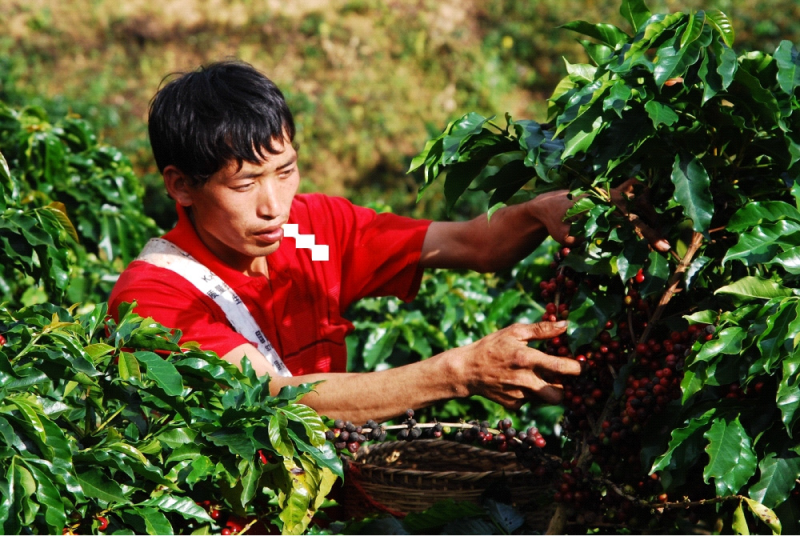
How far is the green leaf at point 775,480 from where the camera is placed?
177cm

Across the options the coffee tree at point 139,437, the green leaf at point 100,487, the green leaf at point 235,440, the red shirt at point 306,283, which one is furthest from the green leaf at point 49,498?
the red shirt at point 306,283

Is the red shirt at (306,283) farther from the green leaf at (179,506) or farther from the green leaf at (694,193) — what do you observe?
the green leaf at (694,193)

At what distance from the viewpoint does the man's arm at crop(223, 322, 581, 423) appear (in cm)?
212

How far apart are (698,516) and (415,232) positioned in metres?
1.23

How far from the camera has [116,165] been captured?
13.1ft

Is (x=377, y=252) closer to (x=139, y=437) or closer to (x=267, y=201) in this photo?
(x=267, y=201)

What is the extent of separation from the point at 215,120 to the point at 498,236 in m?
0.87

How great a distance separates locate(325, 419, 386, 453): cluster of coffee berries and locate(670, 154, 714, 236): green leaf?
86cm

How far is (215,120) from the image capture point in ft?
8.08

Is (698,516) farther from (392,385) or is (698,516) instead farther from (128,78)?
(128,78)

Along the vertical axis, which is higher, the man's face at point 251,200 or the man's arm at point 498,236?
the man's face at point 251,200

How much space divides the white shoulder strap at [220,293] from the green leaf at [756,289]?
4.11ft

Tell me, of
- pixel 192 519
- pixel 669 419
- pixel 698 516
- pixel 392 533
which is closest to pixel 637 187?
pixel 669 419

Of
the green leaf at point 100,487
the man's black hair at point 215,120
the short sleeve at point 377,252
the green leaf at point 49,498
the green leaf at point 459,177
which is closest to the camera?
the green leaf at point 49,498
